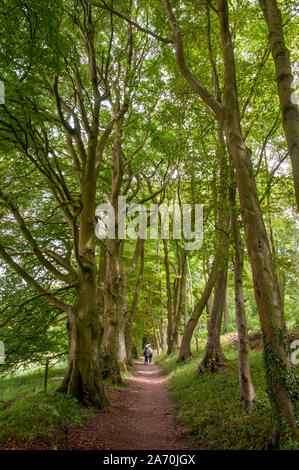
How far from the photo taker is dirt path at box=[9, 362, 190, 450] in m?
5.07

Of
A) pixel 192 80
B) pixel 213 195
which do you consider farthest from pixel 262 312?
pixel 192 80

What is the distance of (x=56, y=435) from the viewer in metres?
4.91

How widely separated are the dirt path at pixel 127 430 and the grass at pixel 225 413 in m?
0.39

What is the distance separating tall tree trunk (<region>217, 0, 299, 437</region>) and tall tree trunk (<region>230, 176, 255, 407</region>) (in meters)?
1.37

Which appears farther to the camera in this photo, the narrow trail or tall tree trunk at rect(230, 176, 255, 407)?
tall tree trunk at rect(230, 176, 255, 407)

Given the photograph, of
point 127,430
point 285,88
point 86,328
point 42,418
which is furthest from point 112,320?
point 285,88

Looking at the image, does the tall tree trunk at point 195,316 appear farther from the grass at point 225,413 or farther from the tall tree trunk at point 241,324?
the tall tree trunk at point 241,324

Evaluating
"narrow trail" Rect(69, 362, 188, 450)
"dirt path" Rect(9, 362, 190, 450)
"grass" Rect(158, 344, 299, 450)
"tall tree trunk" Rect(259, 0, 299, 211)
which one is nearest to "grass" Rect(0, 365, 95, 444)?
"dirt path" Rect(9, 362, 190, 450)

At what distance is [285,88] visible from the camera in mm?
4105

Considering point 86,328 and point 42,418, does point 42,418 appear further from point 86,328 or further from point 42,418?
point 86,328

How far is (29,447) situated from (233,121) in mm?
6483

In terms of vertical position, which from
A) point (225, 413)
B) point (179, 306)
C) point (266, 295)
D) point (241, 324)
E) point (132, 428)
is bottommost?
point (132, 428)

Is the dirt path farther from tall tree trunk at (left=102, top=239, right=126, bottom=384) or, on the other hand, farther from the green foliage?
tall tree trunk at (left=102, top=239, right=126, bottom=384)

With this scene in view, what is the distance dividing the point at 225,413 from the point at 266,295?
10.8 feet
